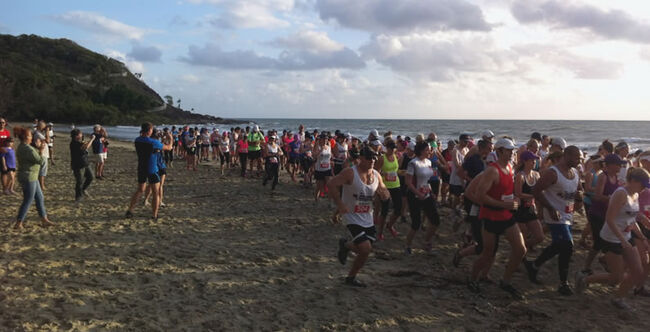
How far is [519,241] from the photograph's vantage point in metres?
4.63

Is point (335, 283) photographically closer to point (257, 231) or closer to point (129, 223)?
point (257, 231)

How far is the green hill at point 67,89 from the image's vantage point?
2896 inches

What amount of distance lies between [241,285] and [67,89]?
100 m

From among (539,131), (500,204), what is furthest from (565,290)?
(539,131)

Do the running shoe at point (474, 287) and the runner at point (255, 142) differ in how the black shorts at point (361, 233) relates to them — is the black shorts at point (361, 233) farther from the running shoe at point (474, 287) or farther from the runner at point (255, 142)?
the runner at point (255, 142)

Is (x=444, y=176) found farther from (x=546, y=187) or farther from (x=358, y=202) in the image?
(x=358, y=202)

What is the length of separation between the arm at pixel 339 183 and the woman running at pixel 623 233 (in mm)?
2853

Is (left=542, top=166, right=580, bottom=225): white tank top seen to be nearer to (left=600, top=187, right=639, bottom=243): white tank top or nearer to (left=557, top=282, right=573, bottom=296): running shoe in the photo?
(left=600, top=187, right=639, bottom=243): white tank top

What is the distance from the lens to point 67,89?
87.9m

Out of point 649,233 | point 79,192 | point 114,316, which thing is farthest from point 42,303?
point 649,233

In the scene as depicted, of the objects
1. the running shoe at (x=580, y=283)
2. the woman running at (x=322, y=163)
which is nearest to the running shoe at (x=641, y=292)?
the running shoe at (x=580, y=283)

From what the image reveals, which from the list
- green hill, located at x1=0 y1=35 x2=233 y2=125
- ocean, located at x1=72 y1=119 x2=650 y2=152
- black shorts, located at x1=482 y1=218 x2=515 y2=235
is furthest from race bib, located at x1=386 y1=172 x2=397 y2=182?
green hill, located at x1=0 y1=35 x2=233 y2=125

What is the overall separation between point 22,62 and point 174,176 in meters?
127

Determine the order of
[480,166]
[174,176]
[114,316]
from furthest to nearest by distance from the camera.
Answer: [174,176]
[480,166]
[114,316]
